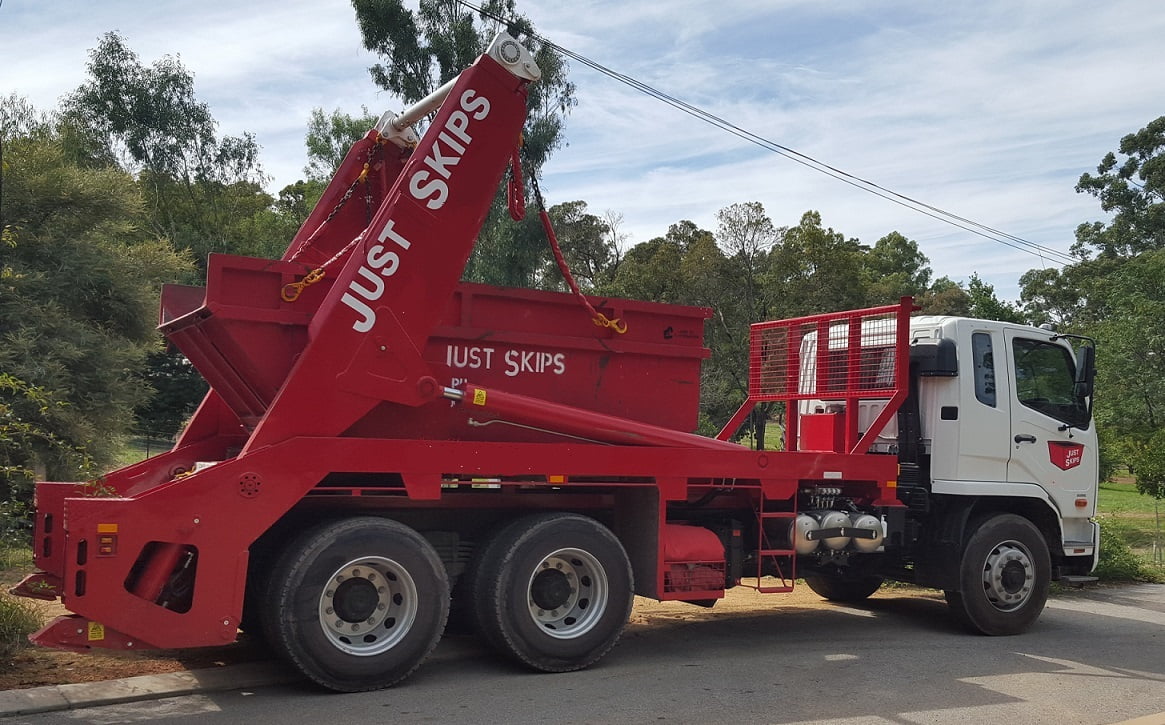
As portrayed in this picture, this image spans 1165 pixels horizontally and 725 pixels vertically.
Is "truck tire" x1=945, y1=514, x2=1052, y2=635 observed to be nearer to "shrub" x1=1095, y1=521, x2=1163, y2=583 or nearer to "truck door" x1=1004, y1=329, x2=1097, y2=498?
"truck door" x1=1004, y1=329, x2=1097, y2=498

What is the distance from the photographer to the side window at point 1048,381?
9219 millimetres

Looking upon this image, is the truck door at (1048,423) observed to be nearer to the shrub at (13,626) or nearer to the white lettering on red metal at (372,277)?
the white lettering on red metal at (372,277)

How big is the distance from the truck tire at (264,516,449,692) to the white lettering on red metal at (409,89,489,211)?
212cm

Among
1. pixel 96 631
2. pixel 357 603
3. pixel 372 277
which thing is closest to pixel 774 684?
pixel 357 603

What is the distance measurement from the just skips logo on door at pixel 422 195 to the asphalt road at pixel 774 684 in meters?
2.36

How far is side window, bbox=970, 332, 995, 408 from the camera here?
8.95 metres

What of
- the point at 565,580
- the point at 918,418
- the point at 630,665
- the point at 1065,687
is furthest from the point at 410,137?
the point at 1065,687

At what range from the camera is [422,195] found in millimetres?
6773

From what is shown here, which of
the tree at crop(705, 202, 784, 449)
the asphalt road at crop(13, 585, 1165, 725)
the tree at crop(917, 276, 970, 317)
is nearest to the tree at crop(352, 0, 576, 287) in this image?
the tree at crop(705, 202, 784, 449)

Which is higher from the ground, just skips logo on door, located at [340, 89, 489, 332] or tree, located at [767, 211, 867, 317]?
tree, located at [767, 211, 867, 317]

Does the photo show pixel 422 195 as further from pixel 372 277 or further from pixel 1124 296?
pixel 1124 296

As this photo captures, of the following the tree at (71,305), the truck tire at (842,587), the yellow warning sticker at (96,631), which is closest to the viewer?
the yellow warning sticker at (96,631)

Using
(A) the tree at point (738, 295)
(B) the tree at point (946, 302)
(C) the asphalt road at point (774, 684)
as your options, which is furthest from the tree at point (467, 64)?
(B) the tree at point (946, 302)

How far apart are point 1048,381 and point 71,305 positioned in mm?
12874
